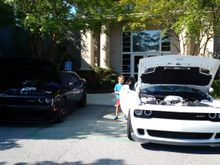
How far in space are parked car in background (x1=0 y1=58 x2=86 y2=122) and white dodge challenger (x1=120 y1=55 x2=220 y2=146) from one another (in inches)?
79.9

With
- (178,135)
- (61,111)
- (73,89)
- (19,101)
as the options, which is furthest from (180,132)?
(73,89)

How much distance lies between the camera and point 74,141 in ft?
28.0

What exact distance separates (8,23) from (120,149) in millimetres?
10975

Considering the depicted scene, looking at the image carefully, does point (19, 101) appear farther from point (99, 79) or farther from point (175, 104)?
point (99, 79)

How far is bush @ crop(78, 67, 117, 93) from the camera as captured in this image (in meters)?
22.7

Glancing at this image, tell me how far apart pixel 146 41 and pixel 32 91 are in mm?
17034

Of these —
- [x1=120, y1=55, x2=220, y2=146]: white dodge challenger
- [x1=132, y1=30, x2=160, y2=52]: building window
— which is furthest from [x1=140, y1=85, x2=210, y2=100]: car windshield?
[x1=132, y1=30, x2=160, y2=52]: building window

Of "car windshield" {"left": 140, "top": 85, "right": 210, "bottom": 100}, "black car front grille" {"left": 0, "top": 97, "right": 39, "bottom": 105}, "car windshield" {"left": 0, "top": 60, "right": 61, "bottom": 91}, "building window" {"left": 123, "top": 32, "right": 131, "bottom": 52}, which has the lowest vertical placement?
"black car front grille" {"left": 0, "top": 97, "right": 39, "bottom": 105}

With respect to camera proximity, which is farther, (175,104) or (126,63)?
(126,63)

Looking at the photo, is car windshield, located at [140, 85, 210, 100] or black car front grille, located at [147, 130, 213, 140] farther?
car windshield, located at [140, 85, 210, 100]

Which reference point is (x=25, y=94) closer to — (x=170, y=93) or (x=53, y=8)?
(x=170, y=93)

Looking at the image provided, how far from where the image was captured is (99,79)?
23.4 metres

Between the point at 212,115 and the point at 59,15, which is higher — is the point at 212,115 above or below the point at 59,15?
below

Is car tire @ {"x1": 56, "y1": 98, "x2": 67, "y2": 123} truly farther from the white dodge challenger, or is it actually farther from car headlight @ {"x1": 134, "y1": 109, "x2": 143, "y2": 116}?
car headlight @ {"x1": 134, "y1": 109, "x2": 143, "y2": 116}
